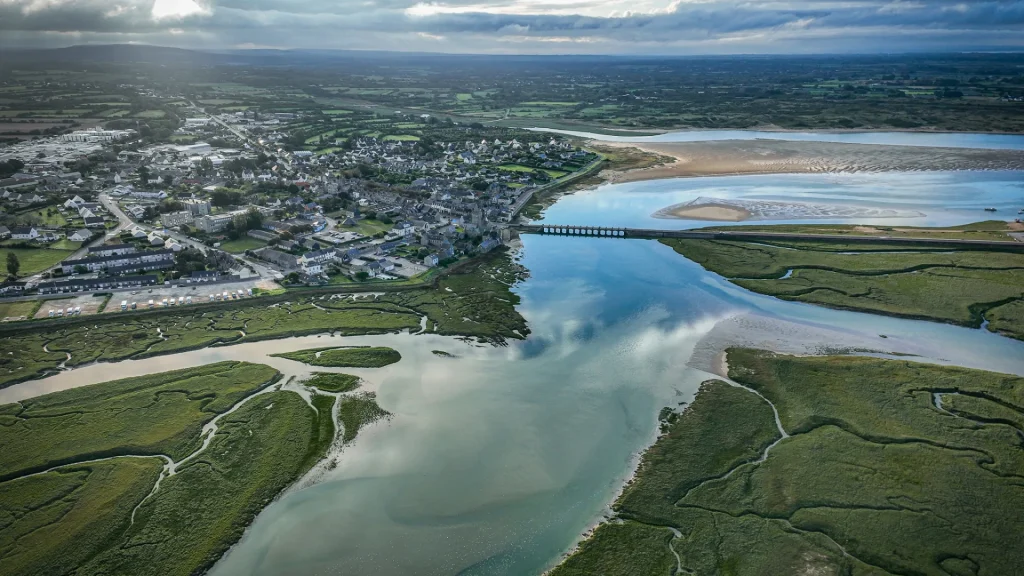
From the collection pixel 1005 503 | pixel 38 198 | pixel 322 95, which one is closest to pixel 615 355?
pixel 1005 503

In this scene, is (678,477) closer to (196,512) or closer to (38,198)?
(196,512)

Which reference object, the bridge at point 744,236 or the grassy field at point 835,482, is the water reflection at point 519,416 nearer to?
the grassy field at point 835,482

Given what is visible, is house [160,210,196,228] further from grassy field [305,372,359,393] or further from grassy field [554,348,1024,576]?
grassy field [554,348,1024,576]

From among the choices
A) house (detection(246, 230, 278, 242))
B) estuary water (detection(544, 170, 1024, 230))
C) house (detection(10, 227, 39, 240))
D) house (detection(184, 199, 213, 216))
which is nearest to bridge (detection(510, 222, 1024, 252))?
estuary water (detection(544, 170, 1024, 230))

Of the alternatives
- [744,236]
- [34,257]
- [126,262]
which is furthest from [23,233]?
[744,236]

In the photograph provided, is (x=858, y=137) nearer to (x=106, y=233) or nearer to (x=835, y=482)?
(x=835, y=482)

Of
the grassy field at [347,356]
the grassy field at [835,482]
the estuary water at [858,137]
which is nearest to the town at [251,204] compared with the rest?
the grassy field at [347,356]
